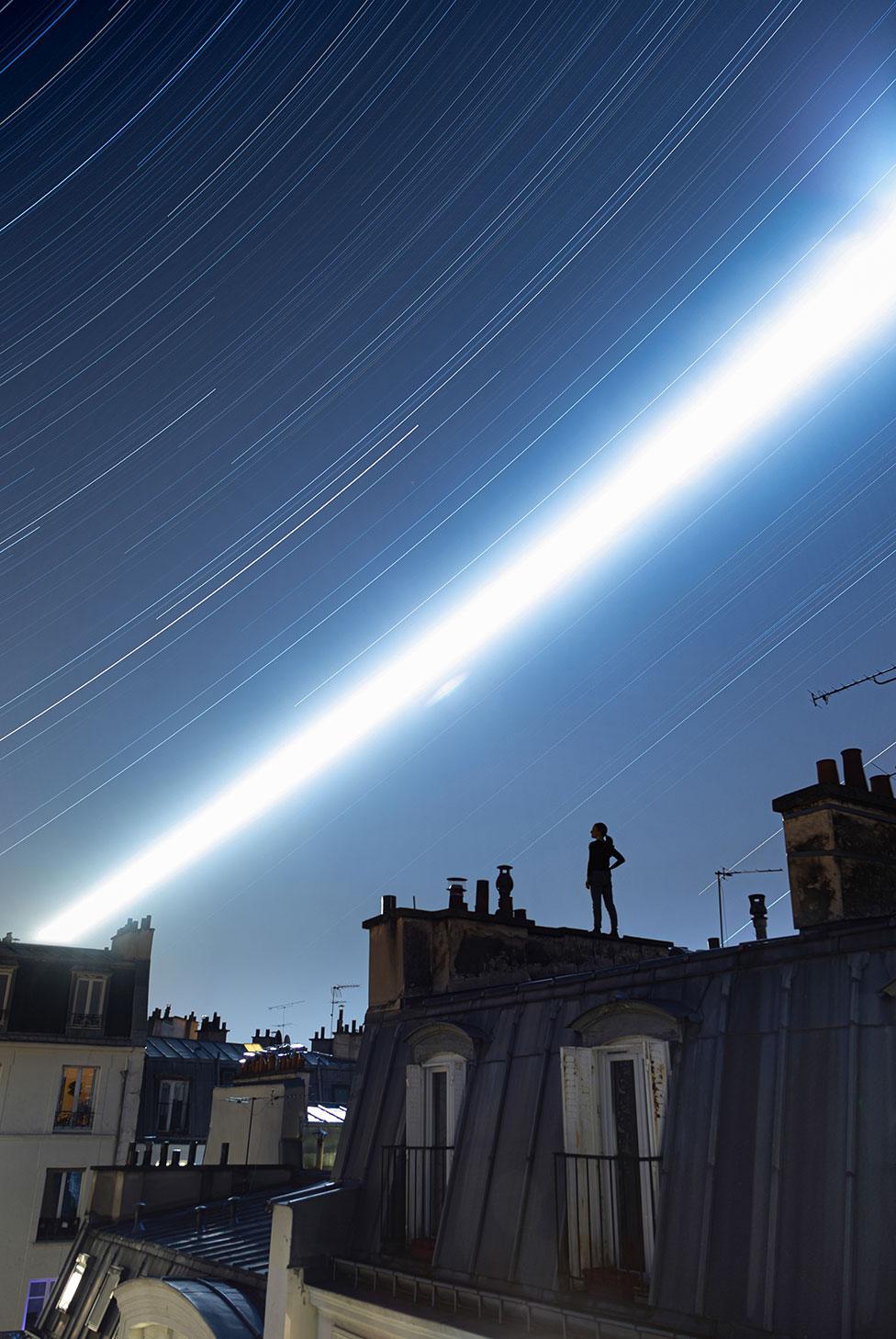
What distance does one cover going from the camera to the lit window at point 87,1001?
3203 centimetres

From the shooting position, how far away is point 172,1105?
38.1 m

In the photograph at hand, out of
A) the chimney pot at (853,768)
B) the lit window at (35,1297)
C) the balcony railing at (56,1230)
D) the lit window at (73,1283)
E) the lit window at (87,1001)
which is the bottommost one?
the lit window at (35,1297)

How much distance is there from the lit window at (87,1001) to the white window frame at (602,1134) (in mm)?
28167

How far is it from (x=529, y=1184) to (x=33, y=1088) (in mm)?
27270

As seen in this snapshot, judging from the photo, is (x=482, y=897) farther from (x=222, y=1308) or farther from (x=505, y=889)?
(x=222, y=1308)

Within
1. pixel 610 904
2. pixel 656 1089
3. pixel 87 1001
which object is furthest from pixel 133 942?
pixel 656 1089

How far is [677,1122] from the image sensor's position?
304 inches

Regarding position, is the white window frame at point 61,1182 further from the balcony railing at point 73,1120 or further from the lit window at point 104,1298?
the lit window at point 104,1298

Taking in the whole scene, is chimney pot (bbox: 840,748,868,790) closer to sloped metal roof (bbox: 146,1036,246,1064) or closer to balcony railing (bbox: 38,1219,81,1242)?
balcony railing (bbox: 38,1219,81,1242)

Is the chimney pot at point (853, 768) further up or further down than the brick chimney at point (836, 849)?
further up

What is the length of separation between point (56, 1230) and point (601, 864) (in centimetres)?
2544

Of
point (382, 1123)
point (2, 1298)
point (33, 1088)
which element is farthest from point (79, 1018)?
point (382, 1123)

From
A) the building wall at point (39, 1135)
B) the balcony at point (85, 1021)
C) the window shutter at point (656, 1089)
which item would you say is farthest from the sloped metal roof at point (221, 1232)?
the balcony at point (85, 1021)

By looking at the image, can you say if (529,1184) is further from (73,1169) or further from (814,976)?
(73,1169)
